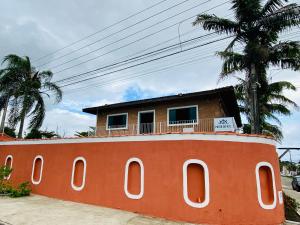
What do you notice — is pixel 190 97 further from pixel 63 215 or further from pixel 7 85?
pixel 7 85

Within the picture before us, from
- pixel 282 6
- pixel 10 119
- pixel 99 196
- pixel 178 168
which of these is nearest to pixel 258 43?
pixel 282 6

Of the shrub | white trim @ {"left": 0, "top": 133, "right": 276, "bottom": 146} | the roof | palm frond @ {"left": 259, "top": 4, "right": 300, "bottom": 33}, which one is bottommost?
the shrub

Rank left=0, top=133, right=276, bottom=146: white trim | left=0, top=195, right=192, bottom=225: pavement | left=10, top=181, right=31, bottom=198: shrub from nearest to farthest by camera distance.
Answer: left=0, top=195, right=192, bottom=225: pavement, left=0, top=133, right=276, bottom=146: white trim, left=10, top=181, right=31, bottom=198: shrub

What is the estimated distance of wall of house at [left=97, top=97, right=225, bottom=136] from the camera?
13977 mm

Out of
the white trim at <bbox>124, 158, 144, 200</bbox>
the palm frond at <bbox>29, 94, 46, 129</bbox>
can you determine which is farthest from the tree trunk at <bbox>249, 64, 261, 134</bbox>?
the palm frond at <bbox>29, 94, 46, 129</bbox>

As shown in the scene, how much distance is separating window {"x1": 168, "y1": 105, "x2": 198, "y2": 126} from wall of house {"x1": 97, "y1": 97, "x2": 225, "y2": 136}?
25 centimetres

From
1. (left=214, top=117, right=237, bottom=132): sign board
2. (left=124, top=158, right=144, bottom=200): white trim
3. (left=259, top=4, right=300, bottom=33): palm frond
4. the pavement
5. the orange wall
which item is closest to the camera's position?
the pavement

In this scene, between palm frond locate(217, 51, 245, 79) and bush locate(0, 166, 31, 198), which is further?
palm frond locate(217, 51, 245, 79)

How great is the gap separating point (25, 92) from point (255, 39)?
19319 millimetres

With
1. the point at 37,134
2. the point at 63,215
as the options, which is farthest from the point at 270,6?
the point at 37,134

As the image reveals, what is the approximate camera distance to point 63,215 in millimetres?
9656

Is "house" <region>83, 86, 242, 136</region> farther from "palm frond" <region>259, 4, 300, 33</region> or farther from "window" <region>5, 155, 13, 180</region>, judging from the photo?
"window" <region>5, 155, 13, 180</region>

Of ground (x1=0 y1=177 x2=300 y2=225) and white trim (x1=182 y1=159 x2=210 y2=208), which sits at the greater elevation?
white trim (x1=182 y1=159 x2=210 y2=208)

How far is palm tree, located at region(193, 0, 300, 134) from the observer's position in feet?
44.8
